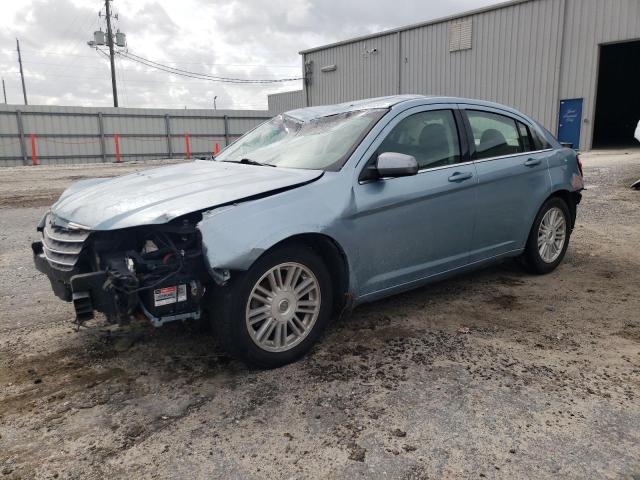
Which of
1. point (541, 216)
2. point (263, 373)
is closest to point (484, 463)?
point (263, 373)

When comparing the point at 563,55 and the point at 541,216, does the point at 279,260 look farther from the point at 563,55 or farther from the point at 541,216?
the point at 563,55

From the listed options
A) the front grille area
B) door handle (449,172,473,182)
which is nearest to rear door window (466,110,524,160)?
door handle (449,172,473,182)

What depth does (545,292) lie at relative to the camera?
14.6 feet

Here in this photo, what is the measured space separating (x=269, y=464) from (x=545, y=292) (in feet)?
10.5

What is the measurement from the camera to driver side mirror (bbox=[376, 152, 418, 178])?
3.25 meters

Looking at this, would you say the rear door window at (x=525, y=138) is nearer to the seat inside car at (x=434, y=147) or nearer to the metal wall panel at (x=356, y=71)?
the seat inside car at (x=434, y=147)

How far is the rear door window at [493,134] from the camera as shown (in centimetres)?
420

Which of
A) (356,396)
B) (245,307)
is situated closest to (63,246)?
(245,307)

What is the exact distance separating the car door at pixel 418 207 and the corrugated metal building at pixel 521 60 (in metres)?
18.7

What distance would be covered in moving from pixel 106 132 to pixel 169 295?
26944mm

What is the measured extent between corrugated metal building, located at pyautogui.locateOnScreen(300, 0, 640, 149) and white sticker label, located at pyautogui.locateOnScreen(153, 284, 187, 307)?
823 inches

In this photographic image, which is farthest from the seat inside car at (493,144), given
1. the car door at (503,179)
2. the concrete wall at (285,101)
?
the concrete wall at (285,101)

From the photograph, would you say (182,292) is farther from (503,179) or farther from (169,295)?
(503,179)

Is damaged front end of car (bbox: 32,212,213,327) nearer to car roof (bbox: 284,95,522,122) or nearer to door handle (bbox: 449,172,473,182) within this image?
car roof (bbox: 284,95,522,122)
